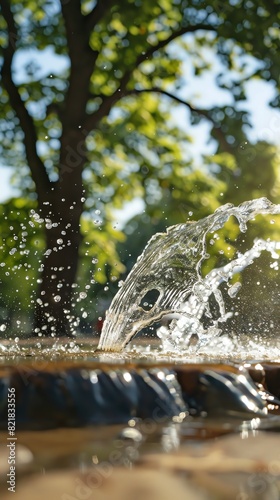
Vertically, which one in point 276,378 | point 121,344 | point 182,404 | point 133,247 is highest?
point 133,247

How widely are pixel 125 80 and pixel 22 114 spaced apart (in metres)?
2.04

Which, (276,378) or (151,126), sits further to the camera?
(151,126)

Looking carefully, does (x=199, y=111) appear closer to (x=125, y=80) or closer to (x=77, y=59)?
(x=125, y=80)


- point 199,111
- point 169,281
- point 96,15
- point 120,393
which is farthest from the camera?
point 199,111

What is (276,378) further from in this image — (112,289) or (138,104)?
(112,289)

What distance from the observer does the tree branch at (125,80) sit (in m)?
13.2

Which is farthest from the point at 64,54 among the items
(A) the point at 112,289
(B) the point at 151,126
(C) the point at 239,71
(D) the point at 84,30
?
(A) the point at 112,289

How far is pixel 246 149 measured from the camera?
13.8 metres

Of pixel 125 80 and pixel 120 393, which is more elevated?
pixel 125 80

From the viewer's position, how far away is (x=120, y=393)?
3.02 m

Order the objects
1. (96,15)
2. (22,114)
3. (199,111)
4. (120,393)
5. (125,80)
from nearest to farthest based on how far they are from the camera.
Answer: (120,393), (22,114), (96,15), (125,80), (199,111)

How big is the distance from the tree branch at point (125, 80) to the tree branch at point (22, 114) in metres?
1.02

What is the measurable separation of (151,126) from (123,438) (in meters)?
13.4

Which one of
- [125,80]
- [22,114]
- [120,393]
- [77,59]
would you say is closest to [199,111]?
[125,80]
